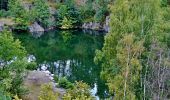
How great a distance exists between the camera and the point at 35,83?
2197 inches

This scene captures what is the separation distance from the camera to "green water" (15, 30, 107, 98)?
66506 millimetres

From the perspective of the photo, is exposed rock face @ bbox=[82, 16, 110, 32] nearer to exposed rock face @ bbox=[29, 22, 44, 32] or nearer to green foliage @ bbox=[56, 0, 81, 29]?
green foliage @ bbox=[56, 0, 81, 29]

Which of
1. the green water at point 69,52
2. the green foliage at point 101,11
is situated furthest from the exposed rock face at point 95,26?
the green water at point 69,52

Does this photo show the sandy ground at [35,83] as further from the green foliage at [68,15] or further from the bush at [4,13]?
the green foliage at [68,15]

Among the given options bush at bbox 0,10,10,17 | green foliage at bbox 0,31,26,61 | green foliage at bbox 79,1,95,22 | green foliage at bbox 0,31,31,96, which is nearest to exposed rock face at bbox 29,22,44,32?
bush at bbox 0,10,10,17

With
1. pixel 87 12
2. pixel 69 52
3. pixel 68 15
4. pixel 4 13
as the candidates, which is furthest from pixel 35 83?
pixel 87 12

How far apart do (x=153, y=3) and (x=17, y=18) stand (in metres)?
63.4

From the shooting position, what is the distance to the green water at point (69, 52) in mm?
66506

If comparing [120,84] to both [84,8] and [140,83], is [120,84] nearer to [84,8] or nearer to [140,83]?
[140,83]

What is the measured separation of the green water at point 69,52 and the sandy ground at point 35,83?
610 centimetres

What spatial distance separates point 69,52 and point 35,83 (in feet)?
100

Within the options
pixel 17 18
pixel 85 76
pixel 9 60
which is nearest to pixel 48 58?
pixel 85 76

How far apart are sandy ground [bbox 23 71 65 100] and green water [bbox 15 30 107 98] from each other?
6.10m

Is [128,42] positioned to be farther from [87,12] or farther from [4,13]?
[87,12]
